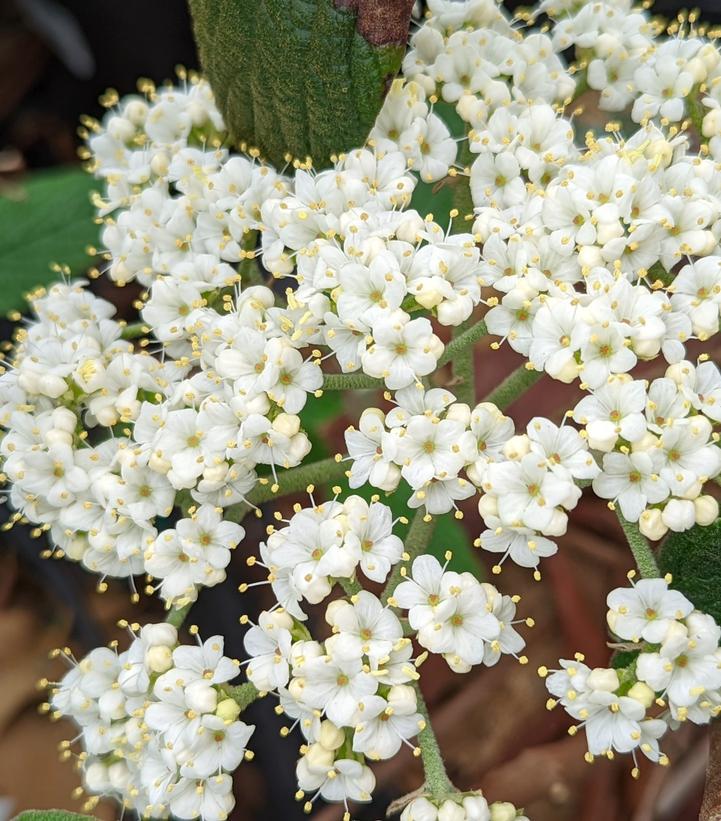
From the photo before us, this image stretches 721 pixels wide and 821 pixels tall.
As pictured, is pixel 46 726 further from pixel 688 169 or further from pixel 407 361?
pixel 688 169

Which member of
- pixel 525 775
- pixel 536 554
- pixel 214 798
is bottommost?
pixel 525 775

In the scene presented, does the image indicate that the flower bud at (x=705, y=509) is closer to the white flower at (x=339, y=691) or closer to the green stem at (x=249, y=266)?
the white flower at (x=339, y=691)

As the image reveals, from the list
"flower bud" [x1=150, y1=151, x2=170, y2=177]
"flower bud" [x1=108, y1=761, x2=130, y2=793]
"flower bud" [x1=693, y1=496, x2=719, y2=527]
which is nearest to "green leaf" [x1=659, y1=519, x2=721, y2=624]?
"flower bud" [x1=693, y1=496, x2=719, y2=527]

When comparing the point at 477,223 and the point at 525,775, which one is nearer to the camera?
the point at 477,223

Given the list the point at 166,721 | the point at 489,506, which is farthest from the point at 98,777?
the point at 489,506

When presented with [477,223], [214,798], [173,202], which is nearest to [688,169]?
[477,223]

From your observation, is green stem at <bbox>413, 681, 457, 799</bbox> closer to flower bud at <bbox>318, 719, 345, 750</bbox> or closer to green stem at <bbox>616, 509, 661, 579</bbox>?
flower bud at <bbox>318, 719, 345, 750</bbox>
